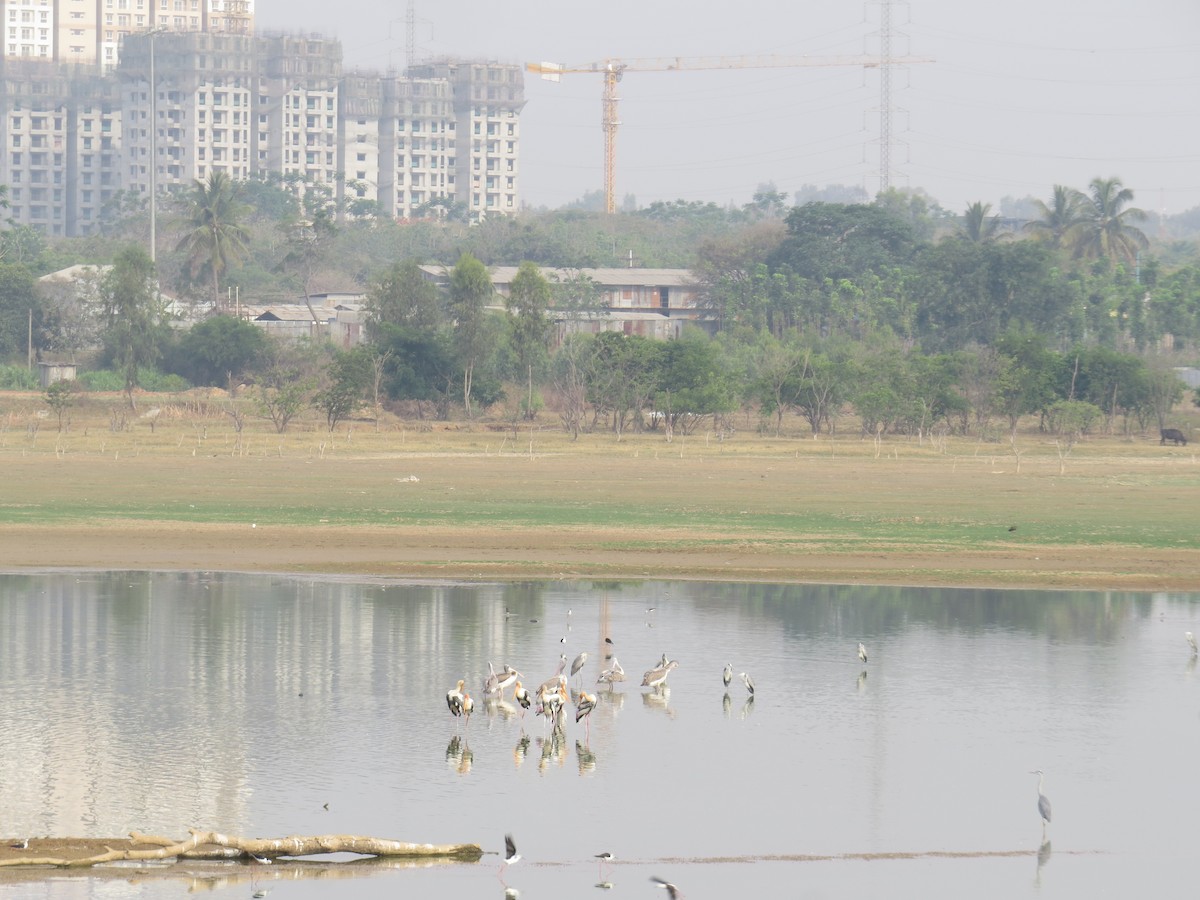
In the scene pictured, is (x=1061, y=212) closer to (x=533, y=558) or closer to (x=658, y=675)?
(x=533, y=558)

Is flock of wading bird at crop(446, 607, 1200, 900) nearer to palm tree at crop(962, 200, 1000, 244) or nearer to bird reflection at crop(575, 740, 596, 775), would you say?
bird reflection at crop(575, 740, 596, 775)

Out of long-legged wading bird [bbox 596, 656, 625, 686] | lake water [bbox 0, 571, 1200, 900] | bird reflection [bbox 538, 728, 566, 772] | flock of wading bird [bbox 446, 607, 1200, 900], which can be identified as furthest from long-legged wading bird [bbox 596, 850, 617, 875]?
long-legged wading bird [bbox 596, 656, 625, 686]

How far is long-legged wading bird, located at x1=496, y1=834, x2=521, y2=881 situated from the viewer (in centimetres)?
1398

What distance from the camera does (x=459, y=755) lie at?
17969 millimetres

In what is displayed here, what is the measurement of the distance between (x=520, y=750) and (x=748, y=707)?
Answer: 131 inches

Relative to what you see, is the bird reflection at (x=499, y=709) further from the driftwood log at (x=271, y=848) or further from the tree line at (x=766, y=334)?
the tree line at (x=766, y=334)

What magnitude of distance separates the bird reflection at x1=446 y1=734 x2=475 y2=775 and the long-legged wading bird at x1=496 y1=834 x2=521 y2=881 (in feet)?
10.0

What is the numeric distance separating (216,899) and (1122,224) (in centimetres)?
12138

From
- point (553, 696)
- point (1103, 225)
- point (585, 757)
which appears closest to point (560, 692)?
point (553, 696)

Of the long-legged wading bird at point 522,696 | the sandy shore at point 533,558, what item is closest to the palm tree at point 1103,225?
the sandy shore at point 533,558

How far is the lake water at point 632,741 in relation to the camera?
14641 mm

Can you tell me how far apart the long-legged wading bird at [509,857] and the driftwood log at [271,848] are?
300mm

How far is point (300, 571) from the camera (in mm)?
31766

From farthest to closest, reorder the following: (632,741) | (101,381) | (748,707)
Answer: (101,381)
(748,707)
(632,741)
